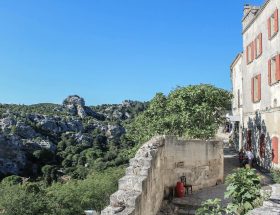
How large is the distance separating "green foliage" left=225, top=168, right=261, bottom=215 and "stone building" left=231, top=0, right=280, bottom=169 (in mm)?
11189

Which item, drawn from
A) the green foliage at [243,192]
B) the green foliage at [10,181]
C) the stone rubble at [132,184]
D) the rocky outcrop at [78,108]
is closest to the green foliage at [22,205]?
the green foliage at [10,181]

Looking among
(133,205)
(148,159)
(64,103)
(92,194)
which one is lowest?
(92,194)

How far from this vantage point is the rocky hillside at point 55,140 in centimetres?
8003

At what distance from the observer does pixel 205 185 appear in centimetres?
1454

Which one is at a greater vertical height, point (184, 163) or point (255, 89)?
point (255, 89)

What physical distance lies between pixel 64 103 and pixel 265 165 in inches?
4352

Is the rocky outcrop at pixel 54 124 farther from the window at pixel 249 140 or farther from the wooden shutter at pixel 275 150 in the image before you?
the wooden shutter at pixel 275 150

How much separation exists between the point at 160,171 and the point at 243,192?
13.1ft

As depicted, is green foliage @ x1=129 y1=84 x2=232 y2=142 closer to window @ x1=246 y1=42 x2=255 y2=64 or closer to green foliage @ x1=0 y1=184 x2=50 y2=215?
window @ x1=246 y1=42 x2=255 y2=64

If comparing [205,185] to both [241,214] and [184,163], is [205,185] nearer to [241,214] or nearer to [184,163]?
[184,163]

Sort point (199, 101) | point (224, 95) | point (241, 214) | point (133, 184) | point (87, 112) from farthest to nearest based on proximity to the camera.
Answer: point (87, 112) → point (224, 95) → point (199, 101) → point (133, 184) → point (241, 214)

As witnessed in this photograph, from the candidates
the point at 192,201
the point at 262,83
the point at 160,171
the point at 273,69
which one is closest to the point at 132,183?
the point at 160,171

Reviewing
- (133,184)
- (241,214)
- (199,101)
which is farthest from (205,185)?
(199,101)

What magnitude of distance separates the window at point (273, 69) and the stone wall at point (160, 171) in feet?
18.4
